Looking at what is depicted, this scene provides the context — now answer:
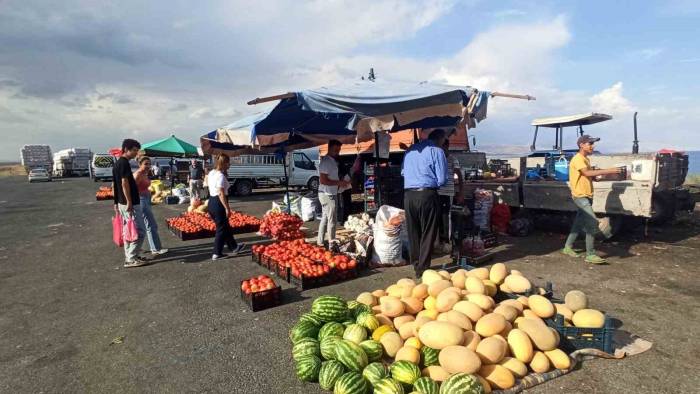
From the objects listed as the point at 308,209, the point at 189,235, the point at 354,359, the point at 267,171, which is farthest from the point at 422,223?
the point at 267,171

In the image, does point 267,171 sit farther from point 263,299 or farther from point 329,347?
point 329,347

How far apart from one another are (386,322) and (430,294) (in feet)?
2.00

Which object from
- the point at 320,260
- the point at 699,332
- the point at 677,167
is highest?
the point at 677,167

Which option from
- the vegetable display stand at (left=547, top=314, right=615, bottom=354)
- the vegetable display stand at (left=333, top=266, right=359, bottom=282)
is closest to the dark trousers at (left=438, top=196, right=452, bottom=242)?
the vegetable display stand at (left=333, top=266, right=359, bottom=282)

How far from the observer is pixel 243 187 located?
20406 mm

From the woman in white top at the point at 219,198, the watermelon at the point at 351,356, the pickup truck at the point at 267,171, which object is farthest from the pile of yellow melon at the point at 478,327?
the pickup truck at the point at 267,171

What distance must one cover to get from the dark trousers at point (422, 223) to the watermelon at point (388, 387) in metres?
2.99

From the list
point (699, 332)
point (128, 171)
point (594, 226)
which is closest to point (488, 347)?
point (699, 332)

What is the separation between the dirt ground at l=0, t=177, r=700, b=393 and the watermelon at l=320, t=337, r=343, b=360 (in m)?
0.29

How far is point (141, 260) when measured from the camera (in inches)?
290

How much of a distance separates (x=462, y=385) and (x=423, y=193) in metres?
3.31

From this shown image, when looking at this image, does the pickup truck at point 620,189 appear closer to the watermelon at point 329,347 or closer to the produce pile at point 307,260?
the produce pile at point 307,260

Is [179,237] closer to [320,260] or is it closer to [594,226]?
[320,260]

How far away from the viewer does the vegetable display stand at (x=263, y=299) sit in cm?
480
